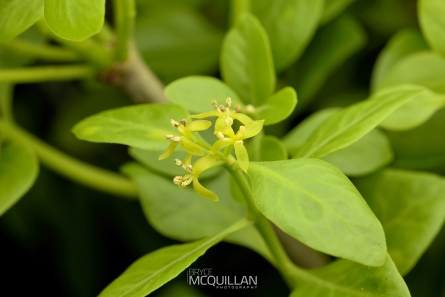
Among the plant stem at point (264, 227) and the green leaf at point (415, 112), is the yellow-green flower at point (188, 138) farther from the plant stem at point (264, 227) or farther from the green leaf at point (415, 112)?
the green leaf at point (415, 112)

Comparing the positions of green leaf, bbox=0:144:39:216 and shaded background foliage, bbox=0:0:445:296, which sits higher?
green leaf, bbox=0:144:39:216

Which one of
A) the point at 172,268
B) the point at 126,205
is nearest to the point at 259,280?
the point at 126,205

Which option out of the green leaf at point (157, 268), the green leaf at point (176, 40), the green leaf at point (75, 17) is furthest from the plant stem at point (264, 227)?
the green leaf at point (176, 40)

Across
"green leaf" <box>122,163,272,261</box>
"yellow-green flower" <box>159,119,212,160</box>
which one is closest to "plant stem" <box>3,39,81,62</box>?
"green leaf" <box>122,163,272,261</box>

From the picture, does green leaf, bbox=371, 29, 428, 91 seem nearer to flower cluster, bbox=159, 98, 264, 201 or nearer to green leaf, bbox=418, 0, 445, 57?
green leaf, bbox=418, 0, 445, 57

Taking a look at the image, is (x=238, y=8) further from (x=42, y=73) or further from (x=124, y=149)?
(x=124, y=149)

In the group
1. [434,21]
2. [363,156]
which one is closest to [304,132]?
[363,156]
